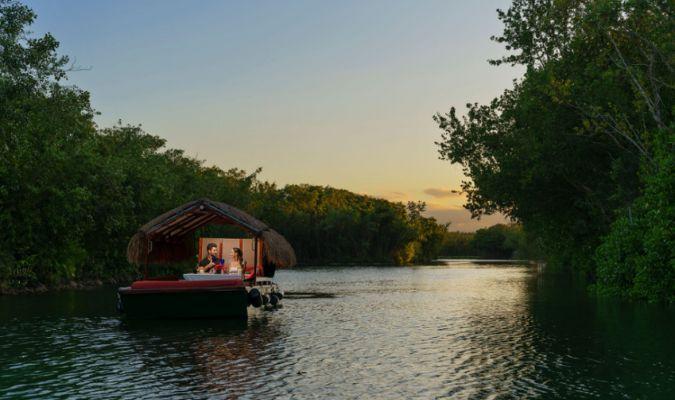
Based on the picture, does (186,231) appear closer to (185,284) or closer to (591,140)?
(185,284)

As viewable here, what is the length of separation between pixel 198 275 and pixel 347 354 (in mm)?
12201

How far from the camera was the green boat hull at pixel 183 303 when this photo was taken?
26.7 meters

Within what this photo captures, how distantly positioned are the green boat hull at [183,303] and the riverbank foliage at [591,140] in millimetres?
20288

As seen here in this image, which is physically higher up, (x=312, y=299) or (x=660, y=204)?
(x=660, y=204)

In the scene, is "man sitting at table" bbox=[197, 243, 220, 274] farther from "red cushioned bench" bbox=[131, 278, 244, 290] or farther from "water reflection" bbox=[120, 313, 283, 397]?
"red cushioned bench" bbox=[131, 278, 244, 290]

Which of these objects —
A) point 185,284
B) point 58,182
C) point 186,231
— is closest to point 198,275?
point 185,284

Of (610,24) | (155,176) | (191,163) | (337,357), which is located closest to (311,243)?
(191,163)

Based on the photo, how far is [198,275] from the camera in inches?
1141

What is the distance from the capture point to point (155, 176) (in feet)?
203

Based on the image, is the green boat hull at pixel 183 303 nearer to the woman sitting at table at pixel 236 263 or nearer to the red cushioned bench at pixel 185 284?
the red cushioned bench at pixel 185 284

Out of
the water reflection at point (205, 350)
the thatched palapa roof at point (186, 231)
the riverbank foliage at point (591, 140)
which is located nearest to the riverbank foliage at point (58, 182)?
the thatched palapa roof at point (186, 231)

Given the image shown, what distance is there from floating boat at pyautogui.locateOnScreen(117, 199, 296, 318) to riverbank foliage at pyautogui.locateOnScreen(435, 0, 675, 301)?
18.7 metres

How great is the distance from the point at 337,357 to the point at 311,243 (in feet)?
458

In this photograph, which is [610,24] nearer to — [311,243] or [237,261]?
[237,261]
